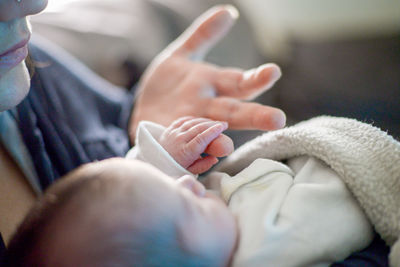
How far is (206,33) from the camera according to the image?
782 millimetres

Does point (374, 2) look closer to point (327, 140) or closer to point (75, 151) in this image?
point (327, 140)

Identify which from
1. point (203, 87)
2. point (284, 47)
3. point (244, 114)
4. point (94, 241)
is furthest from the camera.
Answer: point (284, 47)

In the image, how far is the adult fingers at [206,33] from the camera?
2.51 feet

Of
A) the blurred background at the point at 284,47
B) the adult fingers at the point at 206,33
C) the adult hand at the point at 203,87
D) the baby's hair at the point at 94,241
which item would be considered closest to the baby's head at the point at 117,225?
the baby's hair at the point at 94,241

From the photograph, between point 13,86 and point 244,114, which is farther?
point 244,114

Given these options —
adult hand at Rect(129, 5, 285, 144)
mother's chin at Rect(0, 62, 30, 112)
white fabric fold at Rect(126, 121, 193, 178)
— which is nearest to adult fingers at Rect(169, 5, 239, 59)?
adult hand at Rect(129, 5, 285, 144)

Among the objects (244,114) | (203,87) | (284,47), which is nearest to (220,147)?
(244,114)

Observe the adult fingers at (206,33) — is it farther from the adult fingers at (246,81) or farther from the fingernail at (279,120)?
the fingernail at (279,120)

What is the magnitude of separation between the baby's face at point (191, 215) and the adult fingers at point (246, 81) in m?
0.28

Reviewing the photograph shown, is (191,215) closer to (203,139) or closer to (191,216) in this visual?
(191,216)

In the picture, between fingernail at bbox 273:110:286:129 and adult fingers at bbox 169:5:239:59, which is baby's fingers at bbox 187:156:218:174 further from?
adult fingers at bbox 169:5:239:59

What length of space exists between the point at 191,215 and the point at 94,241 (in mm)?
112

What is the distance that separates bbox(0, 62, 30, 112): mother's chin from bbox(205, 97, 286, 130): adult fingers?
1.06 feet

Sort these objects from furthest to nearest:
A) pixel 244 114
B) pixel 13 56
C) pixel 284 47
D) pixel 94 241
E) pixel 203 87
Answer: pixel 284 47, pixel 203 87, pixel 244 114, pixel 13 56, pixel 94 241
